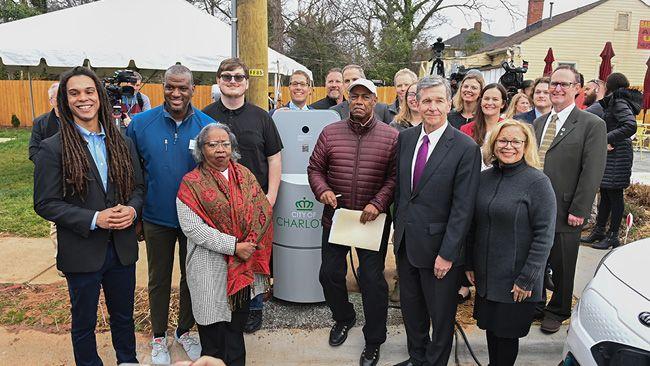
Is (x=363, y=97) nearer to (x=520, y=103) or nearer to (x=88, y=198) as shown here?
(x=88, y=198)

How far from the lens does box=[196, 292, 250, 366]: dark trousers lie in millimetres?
2943

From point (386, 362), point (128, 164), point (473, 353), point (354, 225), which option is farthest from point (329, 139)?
point (473, 353)

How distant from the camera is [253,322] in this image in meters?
3.64

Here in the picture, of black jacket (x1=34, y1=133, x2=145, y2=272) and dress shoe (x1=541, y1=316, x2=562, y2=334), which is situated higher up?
black jacket (x1=34, y1=133, x2=145, y2=272)

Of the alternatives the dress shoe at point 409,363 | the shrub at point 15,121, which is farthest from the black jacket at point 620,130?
the shrub at point 15,121

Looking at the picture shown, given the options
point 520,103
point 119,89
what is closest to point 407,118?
point 520,103

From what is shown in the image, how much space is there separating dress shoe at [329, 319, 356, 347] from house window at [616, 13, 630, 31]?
94.7 ft

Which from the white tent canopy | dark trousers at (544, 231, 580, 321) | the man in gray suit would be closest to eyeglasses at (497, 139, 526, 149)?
dark trousers at (544, 231, 580, 321)

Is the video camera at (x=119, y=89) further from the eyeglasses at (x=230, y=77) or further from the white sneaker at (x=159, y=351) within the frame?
the white sneaker at (x=159, y=351)

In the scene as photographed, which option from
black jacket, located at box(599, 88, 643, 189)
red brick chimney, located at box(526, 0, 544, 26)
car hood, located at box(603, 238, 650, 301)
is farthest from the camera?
red brick chimney, located at box(526, 0, 544, 26)

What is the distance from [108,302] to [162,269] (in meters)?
0.42

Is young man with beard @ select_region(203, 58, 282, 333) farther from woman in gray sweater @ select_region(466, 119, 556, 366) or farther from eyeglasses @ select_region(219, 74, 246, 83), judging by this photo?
woman in gray sweater @ select_region(466, 119, 556, 366)

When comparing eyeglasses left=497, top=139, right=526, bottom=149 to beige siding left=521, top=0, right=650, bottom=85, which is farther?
beige siding left=521, top=0, right=650, bottom=85

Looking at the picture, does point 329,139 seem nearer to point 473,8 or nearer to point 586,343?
point 586,343
